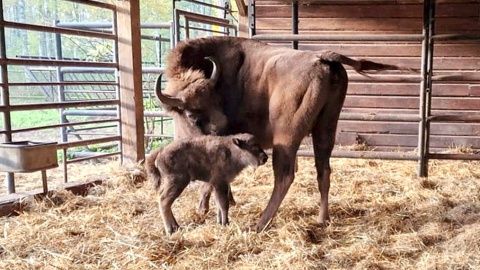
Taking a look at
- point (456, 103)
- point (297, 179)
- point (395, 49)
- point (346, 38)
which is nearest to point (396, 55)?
point (395, 49)

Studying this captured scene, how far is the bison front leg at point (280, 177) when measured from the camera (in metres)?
3.97

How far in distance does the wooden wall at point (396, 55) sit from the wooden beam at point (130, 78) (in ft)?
9.12

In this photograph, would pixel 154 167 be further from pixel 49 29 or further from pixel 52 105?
pixel 49 29

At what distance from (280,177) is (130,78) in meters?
2.82

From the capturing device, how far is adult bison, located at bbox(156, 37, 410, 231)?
13.0 ft

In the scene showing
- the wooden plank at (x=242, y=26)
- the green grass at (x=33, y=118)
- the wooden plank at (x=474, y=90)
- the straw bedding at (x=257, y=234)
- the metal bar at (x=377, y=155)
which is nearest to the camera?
the straw bedding at (x=257, y=234)

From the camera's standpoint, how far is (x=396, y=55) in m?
7.91

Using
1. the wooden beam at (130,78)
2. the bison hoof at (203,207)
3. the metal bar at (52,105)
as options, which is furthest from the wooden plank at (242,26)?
the bison hoof at (203,207)

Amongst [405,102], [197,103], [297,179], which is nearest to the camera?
[197,103]

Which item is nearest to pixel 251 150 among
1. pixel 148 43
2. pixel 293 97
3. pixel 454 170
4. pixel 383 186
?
pixel 293 97

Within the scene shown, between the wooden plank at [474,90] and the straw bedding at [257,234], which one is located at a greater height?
the wooden plank at [474,90]

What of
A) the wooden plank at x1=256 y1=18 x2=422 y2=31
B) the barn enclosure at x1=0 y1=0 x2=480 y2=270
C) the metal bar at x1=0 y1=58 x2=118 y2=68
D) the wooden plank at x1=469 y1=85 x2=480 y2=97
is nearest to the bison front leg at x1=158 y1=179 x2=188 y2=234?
the barn enclosure at x1=0 y1=0 x2=480 y2=270

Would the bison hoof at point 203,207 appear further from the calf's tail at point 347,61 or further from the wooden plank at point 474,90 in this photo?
the wooden plank at point 474,90

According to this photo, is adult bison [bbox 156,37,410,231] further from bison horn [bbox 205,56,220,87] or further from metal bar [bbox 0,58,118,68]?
metal bar [bbox 0,58,118,68]
